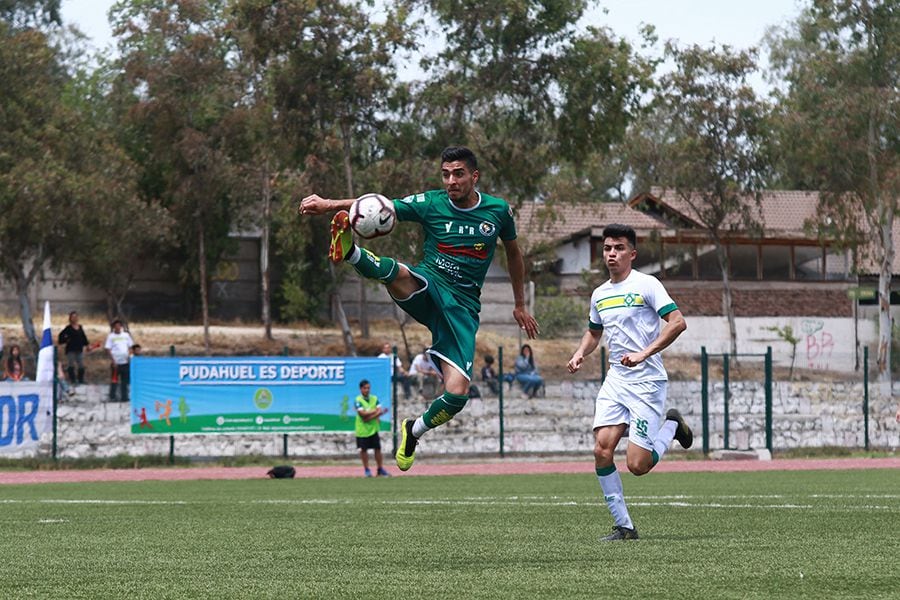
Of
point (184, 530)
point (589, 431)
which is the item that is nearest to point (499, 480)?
point (589, 431)

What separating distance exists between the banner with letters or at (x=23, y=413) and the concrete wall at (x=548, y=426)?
0.26 m

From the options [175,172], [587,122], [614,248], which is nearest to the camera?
[614,248]

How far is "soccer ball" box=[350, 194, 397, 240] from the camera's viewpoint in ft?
29.3

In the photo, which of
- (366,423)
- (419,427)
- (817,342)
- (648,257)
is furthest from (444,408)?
(648,257)

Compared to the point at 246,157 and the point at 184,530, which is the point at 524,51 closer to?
the point at 246,157

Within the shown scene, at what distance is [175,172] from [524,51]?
1530 cm

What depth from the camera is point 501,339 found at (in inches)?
1913

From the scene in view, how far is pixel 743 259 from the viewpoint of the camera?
55281mm

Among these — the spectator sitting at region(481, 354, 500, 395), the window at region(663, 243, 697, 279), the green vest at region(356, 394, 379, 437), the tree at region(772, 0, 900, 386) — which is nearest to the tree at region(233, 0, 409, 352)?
the spectator sitting at region(481, 354, 500, 395)

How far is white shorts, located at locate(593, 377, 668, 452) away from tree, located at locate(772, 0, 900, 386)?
3602cm

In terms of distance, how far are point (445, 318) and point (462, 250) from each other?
489 mm

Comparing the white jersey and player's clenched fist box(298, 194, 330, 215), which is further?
the white jersey

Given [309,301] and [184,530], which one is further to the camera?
[309,301]

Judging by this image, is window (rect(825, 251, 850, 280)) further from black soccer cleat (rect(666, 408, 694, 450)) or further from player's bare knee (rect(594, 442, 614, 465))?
player's bare knee (rect(594, 442, 614, 465))
